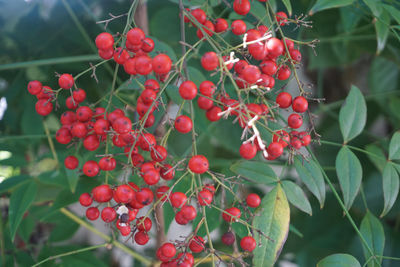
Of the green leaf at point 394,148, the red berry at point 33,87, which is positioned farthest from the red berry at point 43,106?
the green leaf at point 394,148

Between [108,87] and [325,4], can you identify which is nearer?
[325,4]

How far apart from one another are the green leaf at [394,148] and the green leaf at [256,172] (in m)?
0.18

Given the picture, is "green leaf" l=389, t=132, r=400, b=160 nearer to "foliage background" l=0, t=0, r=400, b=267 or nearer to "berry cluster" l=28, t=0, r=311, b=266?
"berry cluster" l=28, t=0, r=311, b=266

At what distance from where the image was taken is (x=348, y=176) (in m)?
0.53

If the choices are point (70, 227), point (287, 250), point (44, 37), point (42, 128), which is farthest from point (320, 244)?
point (44, 37)

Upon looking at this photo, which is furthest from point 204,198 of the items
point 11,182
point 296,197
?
point 11,182

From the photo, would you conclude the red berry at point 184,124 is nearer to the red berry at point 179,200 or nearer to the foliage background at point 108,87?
the red berry at point 179,200

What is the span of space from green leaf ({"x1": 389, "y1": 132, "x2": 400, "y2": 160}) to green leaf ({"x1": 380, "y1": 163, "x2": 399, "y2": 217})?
13mm

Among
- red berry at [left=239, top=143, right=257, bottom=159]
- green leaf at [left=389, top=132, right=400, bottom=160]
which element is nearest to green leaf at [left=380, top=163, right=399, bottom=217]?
green leaf at [left=389, top=132, right=400, bottom=160]

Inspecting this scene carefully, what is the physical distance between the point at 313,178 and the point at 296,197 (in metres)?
0.04

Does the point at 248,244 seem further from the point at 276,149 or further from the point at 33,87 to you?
the point at 33,87

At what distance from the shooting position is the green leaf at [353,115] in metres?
0.58

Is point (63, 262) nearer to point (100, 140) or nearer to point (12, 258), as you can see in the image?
point (12, 258)

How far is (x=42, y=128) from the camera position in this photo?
2.70 ft
